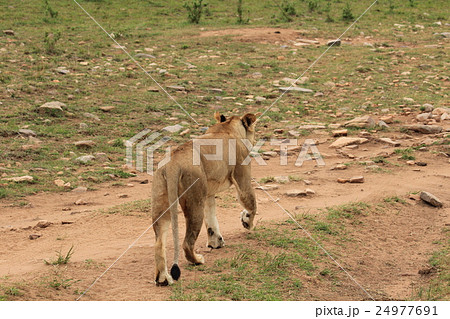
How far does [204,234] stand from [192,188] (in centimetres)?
184

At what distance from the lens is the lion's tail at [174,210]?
5.43 meters

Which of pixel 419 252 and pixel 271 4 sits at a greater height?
pixel 271 4

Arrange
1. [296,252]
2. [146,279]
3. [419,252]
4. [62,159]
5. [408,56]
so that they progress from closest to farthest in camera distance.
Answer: [146,279] < [296,252] < [419,252] < [62,159] < [408,56]

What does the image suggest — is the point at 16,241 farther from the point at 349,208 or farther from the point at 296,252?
the point at 349,208

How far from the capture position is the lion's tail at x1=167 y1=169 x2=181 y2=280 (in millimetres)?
5426

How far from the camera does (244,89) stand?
598 inches

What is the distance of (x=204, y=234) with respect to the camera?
24.3ft

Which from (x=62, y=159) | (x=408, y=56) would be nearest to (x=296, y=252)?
(x=62, y=159)

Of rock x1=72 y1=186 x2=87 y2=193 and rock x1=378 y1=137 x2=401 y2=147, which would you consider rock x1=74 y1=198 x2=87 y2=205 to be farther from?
rock x1=378 y1=137 x2=401 y2=147

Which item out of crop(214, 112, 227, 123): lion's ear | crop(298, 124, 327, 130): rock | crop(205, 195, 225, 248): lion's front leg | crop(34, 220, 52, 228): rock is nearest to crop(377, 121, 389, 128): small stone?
crop(298, 124, 327, 130): rock

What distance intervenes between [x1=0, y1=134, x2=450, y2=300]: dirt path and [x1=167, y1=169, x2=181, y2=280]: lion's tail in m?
0.23

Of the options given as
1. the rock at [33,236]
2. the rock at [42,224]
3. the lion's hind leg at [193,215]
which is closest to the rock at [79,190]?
the rock at [42,224]

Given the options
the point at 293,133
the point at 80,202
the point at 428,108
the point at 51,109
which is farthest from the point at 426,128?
the point at 51,109

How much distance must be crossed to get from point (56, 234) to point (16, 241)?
0.51m
